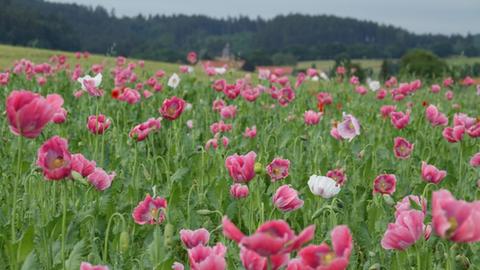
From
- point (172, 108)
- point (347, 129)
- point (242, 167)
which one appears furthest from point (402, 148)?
point (242, 167)

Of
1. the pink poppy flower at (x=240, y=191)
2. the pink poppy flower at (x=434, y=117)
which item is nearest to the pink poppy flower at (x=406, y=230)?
the pink poppy flower at (x=240, y=191)

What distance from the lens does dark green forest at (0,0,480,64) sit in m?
61.2

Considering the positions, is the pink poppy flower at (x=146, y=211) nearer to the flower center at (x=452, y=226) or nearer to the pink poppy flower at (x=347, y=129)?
the flower center at (x=452, y=226)

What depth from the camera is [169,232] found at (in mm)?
1983

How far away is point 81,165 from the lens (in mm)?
2508

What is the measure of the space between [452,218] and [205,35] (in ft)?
482

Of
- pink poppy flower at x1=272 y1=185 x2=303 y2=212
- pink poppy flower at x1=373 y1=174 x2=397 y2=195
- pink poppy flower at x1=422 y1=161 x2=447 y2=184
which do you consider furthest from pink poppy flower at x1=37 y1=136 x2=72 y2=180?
pink poppy flower at x1=422 y1=161 x2=447 y2=184

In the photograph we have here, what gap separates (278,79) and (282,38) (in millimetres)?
140389

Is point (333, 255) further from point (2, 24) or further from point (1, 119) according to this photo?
Answer: point (2, 24)

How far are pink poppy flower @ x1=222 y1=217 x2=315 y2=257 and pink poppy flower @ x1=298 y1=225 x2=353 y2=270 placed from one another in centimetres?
7

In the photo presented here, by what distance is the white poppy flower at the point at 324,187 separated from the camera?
8.90 ft

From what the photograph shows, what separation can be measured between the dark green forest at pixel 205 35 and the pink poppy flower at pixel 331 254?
48.9m

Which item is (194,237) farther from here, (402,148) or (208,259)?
(402,148)

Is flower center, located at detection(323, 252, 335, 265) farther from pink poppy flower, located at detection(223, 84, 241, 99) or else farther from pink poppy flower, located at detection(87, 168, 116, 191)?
pink poppy flower, located at detection(223, 84, 241, 99)
